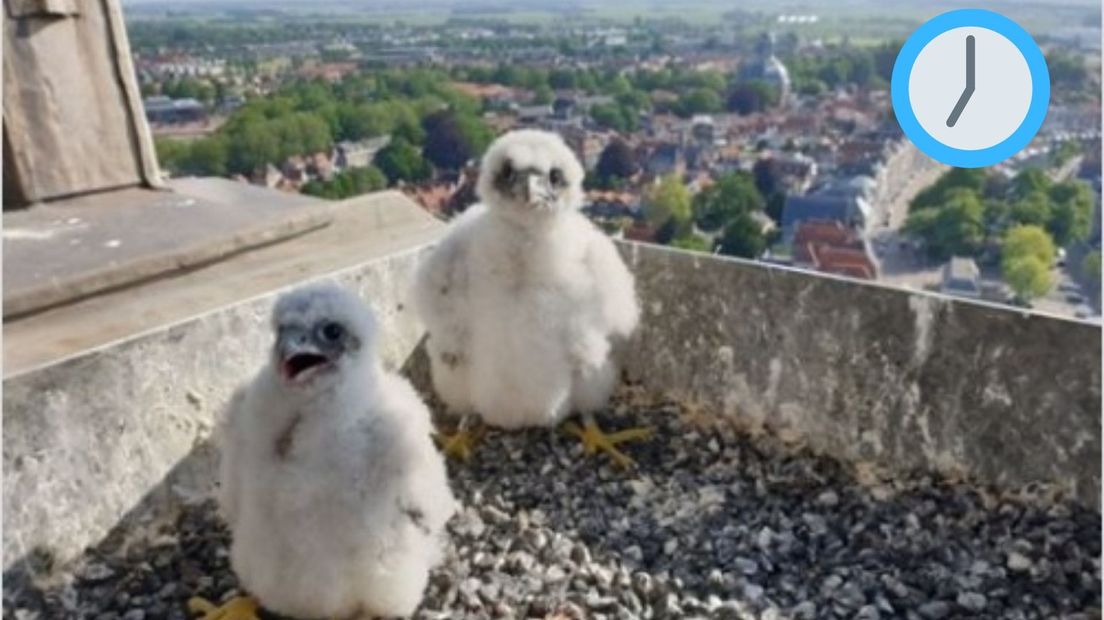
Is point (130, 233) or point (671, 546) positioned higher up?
point (130, 233)

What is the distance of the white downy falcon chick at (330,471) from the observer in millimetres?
2232

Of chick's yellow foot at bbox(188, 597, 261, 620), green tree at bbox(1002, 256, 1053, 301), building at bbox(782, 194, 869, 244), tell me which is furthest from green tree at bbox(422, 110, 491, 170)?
chick's yellow foot at bbox(188, 597, 261, 620)

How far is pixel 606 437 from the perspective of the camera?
3.38m

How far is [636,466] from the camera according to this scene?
3303mm

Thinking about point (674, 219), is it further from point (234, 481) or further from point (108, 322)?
point (234, 481)

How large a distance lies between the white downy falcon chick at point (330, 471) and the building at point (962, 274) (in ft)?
11.4

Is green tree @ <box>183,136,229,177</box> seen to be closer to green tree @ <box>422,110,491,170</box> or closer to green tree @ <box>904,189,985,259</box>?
green tree @ <box>422,110,491,170</box>

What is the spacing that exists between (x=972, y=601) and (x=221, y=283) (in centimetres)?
239

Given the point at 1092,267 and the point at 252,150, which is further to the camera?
the point at 252,150

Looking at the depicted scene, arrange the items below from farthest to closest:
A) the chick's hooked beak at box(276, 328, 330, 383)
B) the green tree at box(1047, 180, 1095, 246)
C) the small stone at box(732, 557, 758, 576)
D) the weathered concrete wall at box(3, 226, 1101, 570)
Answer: the green tree at box(1047, 180, 1095, 246) < the small stone at box(732, 557, 758, 576) < the weathered concrete wall at box(3, 226, 1101, 570) < the chick's hooked beak at box(276, 328, 330, 383)

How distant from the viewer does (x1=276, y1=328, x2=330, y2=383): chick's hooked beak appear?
2193 mm

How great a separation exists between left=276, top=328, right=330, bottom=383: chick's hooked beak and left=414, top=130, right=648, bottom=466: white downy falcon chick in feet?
3.34

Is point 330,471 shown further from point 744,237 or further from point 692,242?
point 744,237

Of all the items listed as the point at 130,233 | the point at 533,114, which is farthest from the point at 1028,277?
the point at 533,114
